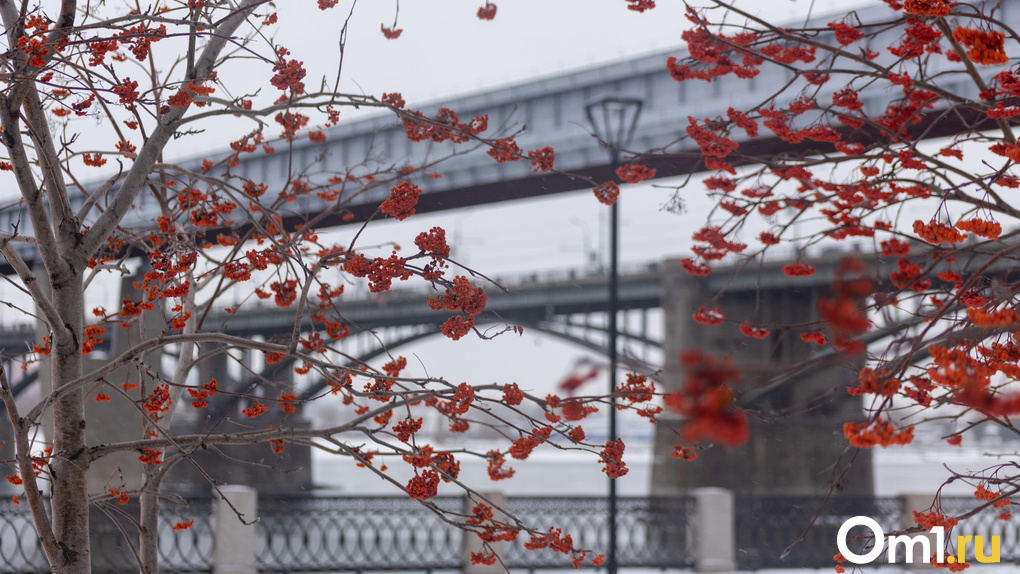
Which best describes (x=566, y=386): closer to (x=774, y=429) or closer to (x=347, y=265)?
(x=347, y=265)

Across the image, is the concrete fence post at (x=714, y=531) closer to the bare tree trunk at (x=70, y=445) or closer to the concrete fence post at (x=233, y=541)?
the concrete fence post at (x=233, y=541)

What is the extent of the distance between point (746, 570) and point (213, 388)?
33.9 feet

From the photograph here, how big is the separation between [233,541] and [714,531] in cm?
624

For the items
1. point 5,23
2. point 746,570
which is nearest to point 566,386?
point 5,23

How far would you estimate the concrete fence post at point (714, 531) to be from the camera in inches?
462

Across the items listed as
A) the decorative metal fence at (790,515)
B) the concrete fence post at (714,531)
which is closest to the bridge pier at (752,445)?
the decorative metal fence at (790,515)

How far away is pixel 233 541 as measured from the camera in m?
9.99

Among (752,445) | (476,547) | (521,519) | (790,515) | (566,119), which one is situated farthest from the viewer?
(752,445)

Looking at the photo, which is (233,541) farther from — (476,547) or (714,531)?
(714,531)

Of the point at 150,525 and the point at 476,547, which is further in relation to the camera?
the point at 476,547

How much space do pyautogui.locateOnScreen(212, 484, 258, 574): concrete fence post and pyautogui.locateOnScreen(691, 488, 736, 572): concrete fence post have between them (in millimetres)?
5828

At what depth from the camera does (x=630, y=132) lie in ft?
28.6

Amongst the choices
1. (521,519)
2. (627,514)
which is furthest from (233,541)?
(627,514)

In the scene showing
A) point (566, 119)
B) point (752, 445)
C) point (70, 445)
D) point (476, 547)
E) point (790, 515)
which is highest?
point (566, 119)
